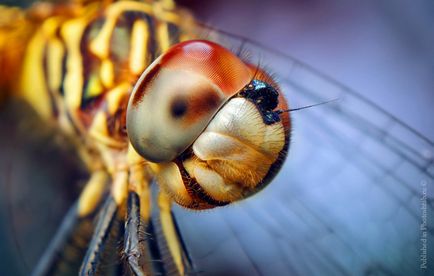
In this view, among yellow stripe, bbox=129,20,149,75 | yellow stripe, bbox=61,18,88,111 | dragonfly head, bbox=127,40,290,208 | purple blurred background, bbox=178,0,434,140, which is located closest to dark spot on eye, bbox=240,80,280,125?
dragonfly head, bbox=127,40,290,208

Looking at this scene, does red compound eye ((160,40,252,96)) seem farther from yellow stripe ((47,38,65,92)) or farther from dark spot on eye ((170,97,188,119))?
yellow stripe ((47,38,65,92))

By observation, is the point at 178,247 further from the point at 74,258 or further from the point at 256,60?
the point at 256,60

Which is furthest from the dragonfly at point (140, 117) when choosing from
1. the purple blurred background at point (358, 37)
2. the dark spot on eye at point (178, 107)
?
the purple blurred background at point (358, 37)

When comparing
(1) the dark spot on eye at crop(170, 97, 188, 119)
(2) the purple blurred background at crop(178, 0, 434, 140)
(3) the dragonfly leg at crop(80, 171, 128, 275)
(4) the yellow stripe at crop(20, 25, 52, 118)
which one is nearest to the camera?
(1) the dark spot on eye at crop(170, 97, 188, 119)

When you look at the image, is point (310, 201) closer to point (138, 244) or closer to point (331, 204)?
point (331, 204)

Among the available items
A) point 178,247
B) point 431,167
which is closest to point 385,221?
point 431,167

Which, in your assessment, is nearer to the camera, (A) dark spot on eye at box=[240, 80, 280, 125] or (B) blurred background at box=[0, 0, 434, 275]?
(A) dark spot on eye at box=[240, 80, 280, 125]

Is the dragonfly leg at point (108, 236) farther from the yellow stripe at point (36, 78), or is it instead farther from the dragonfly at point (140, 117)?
the yellow stripe at point (36, 78)

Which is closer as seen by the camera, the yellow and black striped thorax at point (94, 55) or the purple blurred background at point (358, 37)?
the yellow and black striped thorax at point (94, 55)
